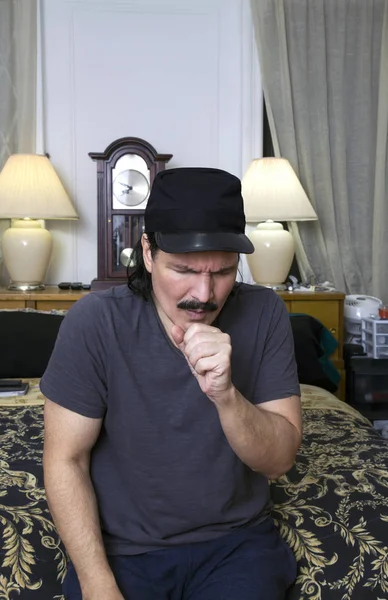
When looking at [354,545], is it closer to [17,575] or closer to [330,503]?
[330,503]

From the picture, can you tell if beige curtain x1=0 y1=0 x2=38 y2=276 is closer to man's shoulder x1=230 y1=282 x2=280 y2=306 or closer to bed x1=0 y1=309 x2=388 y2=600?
bed x1=0 y1=309 x2=388 y2=600

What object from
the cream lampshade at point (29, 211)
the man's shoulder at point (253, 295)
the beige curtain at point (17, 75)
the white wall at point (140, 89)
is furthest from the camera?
the white wall at point (140, 89)

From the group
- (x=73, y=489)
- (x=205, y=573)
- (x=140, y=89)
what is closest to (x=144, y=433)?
(x=73, y=489)

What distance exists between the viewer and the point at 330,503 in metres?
1.43

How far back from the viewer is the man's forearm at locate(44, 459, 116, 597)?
3.51 ft

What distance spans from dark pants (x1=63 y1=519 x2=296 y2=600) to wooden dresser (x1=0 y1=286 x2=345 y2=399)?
2038 millimetres

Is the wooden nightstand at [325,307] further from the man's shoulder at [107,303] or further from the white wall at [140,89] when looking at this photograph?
the man's shoulder at [107,303]

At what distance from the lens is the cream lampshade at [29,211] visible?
3.05 m

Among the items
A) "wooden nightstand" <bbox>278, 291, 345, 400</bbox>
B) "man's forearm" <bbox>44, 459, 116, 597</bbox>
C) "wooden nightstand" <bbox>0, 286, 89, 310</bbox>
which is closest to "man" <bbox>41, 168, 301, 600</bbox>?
"man's forearm" <bbox>44, 459, 116, 597</bbox>

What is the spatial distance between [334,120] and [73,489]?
112 inches

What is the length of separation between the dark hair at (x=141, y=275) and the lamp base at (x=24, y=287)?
198 centimetres

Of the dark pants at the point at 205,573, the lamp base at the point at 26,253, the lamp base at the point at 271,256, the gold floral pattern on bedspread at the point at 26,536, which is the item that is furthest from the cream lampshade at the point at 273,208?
the dark pants at the point at 205,573

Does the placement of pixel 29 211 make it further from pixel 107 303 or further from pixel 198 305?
pixel 198 305

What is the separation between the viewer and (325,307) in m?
3.22
